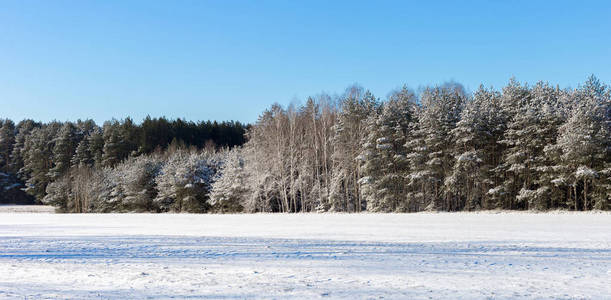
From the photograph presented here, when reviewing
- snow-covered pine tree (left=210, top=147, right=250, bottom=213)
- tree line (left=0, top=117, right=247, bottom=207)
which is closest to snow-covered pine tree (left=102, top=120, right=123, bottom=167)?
tree line (left=0, top=117, right=247, bottom=207)

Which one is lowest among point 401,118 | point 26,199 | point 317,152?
point 26,199

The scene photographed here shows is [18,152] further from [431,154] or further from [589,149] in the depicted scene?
[589,149]

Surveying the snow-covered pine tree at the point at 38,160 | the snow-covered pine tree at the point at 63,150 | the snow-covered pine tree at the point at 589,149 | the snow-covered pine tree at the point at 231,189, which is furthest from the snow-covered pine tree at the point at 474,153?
the snow-covered pine tree at the point at 38,160

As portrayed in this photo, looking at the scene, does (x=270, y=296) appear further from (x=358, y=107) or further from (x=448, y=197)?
(x=358, y=107)

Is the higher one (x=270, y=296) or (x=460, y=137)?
(x=460, y=137)

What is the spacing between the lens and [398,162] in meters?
41.8

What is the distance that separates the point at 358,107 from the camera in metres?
46.4

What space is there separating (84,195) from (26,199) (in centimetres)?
3555

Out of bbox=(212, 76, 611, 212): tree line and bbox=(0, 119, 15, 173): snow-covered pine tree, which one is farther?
bbox=(0, 119, 15, 173): snow-covered pine tree

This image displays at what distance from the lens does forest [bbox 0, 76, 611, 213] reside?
3512cm

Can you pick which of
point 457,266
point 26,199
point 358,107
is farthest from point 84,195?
point 457,266

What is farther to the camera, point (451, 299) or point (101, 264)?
point (101, 264)

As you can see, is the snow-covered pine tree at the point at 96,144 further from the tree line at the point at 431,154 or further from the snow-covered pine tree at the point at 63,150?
the tree line at the point at 431,154

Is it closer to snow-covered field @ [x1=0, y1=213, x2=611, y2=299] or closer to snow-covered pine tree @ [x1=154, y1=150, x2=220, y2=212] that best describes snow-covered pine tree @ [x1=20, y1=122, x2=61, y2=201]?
snow-covered pine tree @ [x1=154, y1=150, x2=220, y2=212]
